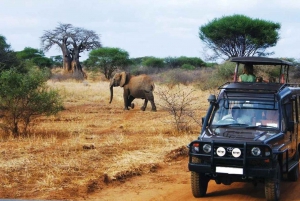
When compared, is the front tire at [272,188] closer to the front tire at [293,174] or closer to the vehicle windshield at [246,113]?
the vehicle windshield at [246,113]

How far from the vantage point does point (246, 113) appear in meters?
7.71

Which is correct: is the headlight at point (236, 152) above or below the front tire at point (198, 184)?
above

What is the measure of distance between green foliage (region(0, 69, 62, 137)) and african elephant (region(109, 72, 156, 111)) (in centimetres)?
837

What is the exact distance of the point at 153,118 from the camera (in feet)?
59.3

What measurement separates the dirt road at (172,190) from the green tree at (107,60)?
Answer: 131ft

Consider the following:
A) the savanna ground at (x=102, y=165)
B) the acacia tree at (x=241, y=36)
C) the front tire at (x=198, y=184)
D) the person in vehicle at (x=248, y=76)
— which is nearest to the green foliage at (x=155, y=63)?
the acacia tree at (x=241, y=36)

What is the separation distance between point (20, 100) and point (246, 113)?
6916 mm

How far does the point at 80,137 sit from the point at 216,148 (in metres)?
6.29

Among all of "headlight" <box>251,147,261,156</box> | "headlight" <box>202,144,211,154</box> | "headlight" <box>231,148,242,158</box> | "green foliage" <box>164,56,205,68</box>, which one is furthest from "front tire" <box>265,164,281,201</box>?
"green foliage" <box>164,56,205,68</box>

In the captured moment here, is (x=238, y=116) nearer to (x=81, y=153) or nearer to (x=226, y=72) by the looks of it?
(x=81, y=153)

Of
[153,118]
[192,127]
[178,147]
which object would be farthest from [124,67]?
[178,147]

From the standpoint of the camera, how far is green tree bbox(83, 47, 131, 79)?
4953 centimetres

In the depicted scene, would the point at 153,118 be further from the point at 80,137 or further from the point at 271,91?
the point at 271,91

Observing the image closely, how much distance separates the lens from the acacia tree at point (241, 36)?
Result: 38.5 meters
